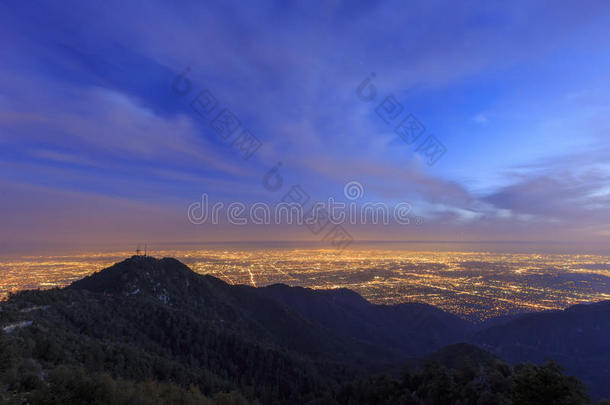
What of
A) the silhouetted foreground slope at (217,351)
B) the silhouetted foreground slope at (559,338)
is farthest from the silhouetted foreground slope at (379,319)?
the silhouetted foreground slope at (559,338)

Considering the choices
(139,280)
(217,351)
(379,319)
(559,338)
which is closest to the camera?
(217,351)

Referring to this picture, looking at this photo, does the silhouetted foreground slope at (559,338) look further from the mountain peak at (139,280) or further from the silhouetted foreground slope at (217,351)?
the mountain peak at (139,280)

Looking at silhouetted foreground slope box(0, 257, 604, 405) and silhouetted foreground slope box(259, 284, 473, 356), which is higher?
silhouetted foreground slope box(0, 257, 604, 405)

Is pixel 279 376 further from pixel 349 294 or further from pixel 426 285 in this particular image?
pixel 426 285

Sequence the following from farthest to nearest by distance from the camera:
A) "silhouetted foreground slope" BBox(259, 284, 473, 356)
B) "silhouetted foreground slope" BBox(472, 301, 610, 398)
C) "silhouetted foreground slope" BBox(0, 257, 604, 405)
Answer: "silhouetted foreground slope" BBox(259, 284, 473, 356) → "silhouetted foreground slope" BBox(472, 301, 610, 398) → "silhouetted foreground slope" BBox(0, 257, 604, 405)

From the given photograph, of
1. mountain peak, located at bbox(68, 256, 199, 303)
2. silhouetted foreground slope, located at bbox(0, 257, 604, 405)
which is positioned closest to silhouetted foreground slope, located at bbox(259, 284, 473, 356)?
silhouetted foreground slope, located at bbox(0, 257, 604, 405)

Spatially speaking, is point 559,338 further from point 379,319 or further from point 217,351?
point 217,351

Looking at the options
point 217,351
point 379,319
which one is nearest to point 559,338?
point 379,319

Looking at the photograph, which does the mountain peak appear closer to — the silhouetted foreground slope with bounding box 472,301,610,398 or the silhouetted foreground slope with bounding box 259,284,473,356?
the silhouetted foreground slope with bounding box 259,284,473,356
